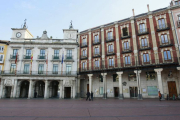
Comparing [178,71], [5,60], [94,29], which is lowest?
[178,71]

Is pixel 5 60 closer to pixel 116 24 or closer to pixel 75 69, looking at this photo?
pixel 75 69

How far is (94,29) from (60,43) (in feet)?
30.6

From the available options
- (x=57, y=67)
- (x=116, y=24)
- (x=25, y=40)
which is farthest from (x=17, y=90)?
(x=116, y=24)

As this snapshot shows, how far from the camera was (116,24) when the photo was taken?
93.8ft

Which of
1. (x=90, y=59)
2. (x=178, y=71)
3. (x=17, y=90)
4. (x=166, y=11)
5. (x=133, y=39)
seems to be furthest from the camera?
(x=90, y=59)

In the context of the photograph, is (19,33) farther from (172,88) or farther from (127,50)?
(172,88)

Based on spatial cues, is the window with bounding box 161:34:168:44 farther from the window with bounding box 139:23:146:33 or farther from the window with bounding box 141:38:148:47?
the window with bounding box 139:23:146:33

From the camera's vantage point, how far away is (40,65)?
96.9 ft

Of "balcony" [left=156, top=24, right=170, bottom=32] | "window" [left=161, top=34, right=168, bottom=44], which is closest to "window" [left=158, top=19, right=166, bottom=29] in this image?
"balcony" [left=156, top=24, right=170, bottom=32]

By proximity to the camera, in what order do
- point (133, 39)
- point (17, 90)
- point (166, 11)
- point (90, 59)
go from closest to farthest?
point (166, 11) < point (133, 39) < point (17, 90) < point (90, 59)

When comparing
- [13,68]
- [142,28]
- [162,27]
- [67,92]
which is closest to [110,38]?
[142,28]

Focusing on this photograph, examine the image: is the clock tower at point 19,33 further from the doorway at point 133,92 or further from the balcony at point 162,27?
the balcony at point 162,27

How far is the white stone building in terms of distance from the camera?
91.5 ft

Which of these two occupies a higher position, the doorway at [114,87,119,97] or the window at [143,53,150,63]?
the window at [143,53,150,63]
